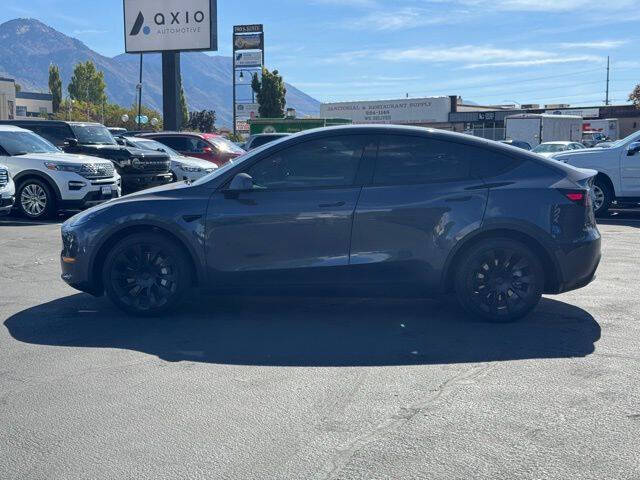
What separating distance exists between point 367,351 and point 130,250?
2.34 metres

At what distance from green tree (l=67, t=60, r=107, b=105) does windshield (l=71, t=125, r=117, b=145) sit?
92807mm

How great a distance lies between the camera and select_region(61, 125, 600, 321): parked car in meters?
6.39

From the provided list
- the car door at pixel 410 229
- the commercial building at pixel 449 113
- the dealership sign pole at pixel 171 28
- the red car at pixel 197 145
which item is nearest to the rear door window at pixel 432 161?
the car door at pixel 410 229

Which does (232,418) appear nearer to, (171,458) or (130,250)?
(171,458)

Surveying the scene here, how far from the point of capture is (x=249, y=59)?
2906 inches

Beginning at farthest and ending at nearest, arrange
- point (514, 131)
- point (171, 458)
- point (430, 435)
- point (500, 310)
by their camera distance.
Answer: point (514, 131), point (500, 310), point (430, 435), point (171, 458)

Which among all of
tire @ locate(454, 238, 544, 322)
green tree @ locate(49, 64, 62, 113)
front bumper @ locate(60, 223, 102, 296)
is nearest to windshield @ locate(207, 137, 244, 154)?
front bumper @ locate(60, 223, 102, 296)

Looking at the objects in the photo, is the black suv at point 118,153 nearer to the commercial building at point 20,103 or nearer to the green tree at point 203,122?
the green tree at point 203,122

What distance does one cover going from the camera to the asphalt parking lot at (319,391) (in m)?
3.86

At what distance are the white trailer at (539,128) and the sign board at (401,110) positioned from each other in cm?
2493

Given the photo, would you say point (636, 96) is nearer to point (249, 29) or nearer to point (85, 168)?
point (249, 29)

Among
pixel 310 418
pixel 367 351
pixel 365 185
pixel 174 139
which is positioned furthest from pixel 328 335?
pixel 174 139

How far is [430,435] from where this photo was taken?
416 centimetres

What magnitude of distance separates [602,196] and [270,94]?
41.9m
